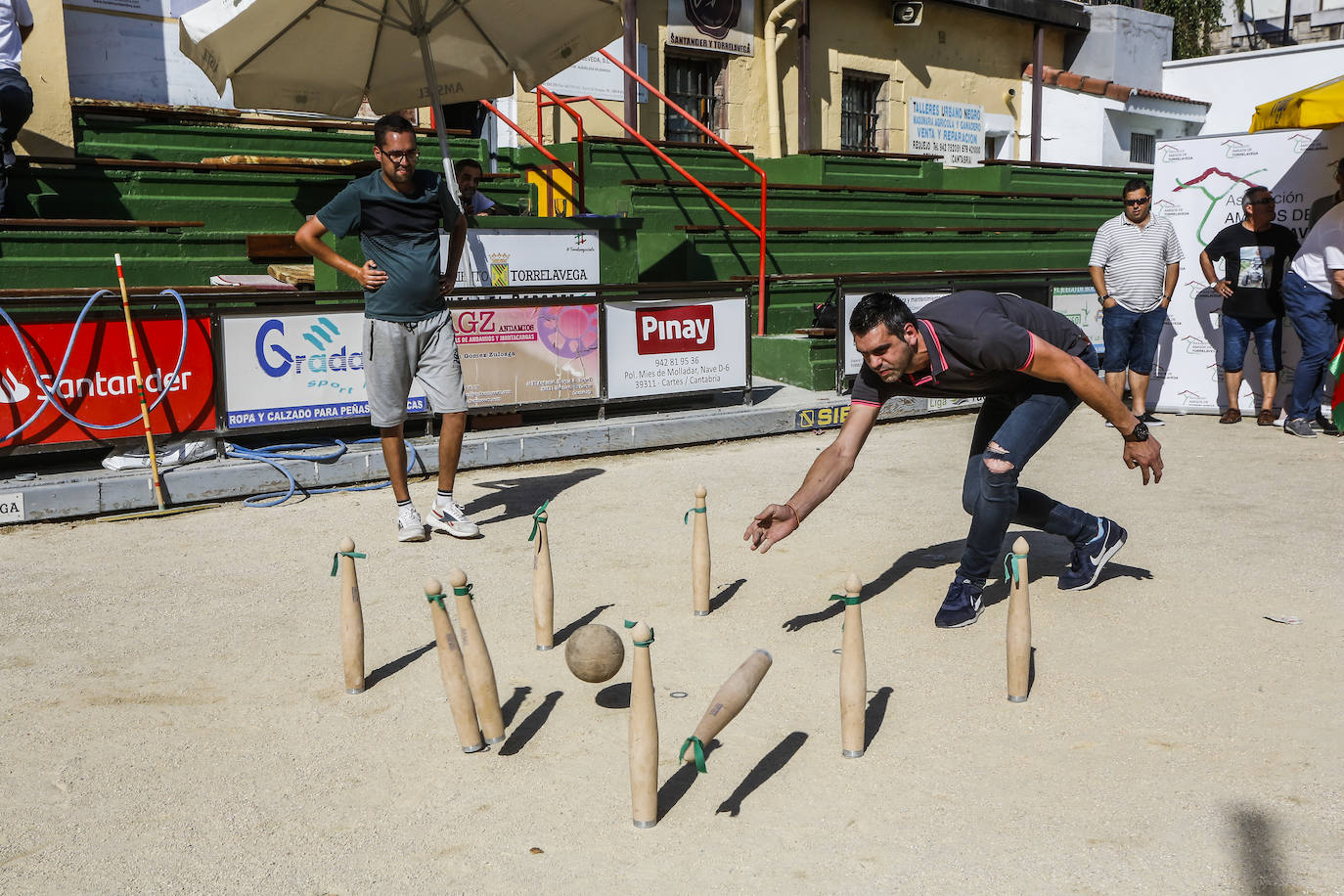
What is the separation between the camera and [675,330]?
408 inches

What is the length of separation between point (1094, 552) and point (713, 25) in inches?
585

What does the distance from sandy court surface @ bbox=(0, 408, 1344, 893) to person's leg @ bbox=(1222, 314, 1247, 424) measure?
149 inches

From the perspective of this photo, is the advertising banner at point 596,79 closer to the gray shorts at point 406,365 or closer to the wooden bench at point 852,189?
the wooden bench at point 852,189

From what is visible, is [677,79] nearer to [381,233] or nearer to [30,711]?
[381,233]

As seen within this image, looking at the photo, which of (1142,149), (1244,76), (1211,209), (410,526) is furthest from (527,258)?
(1244,76)

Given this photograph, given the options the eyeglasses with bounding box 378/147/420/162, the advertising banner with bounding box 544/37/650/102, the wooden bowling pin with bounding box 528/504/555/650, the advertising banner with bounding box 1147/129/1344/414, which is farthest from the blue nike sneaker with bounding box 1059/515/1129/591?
the advertising banner with bounding box 544/37/650/102

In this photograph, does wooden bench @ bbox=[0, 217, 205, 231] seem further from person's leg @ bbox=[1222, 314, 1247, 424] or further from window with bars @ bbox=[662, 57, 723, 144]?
person's leg @ bbox=[1222, 314, 1247, 424]

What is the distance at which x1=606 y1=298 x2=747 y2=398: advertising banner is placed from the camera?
1009 cm

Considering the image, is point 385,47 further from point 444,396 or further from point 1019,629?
point 1019,629

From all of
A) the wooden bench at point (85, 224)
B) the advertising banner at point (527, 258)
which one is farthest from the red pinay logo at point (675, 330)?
the wooden bench at point (85, 224)

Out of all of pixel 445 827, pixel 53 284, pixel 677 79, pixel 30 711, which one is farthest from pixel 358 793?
pixel 677 79

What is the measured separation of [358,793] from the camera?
372cm

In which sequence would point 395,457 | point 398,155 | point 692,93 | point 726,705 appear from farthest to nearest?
point 692,93 < point 395,457 < point 398,155 < point 726,705

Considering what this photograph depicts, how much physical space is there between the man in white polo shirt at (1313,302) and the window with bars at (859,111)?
11.4 metres
